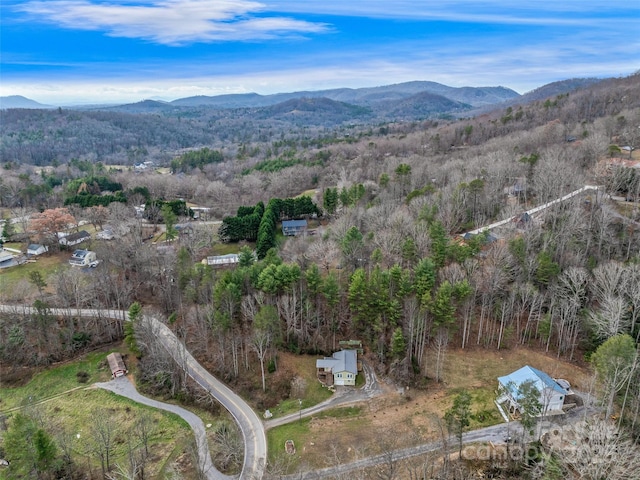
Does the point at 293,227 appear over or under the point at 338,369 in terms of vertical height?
over

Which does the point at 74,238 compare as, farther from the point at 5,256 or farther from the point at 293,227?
the point at 293,227

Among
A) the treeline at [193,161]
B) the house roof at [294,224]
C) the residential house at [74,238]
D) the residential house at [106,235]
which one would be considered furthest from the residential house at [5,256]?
the treeline at [193,161]

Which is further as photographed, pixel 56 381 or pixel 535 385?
pixel 56 381

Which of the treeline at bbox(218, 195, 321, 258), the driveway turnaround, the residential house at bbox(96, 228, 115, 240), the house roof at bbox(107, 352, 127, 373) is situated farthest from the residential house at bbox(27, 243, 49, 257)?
the driveway turnaround

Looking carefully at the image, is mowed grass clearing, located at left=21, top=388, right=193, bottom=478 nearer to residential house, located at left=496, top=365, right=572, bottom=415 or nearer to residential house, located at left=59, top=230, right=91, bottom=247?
residential house, located at left=496, top=365, right=572, bottom=415

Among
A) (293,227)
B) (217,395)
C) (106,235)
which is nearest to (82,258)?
(106,235)

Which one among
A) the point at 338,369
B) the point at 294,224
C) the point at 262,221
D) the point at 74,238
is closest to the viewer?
the point at 338,369

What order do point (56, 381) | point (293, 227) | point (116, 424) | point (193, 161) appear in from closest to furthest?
1. point (116, 424)
2. point (56, 381)
3. point (293, 227)
4. point (193, 161)

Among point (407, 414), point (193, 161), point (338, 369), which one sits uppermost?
point (193, 161)
